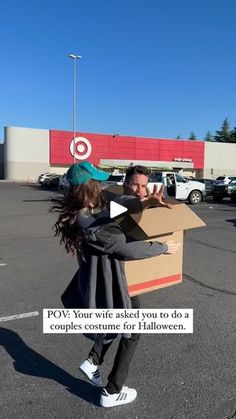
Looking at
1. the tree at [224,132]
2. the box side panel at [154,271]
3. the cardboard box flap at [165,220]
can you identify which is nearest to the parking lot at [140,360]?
the box side panel at [154,271]

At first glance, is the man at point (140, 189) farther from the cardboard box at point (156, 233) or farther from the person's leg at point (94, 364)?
the person's leg at point (94, 364)

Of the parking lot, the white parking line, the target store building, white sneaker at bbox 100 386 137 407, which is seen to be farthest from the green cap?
the target store building

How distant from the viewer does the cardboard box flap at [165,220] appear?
10.6 ft

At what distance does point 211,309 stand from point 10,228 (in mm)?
9060

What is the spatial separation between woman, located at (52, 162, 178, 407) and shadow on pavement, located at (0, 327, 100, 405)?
0.30 metres

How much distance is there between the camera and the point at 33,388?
3.44m

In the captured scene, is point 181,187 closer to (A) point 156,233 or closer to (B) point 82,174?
(A) point 156,233

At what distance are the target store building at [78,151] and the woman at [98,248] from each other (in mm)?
53043

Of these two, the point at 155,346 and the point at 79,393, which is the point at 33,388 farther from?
the point at 155,346

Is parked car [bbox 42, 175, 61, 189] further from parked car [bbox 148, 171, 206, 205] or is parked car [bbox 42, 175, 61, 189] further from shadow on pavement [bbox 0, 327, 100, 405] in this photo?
shadow on pavement [bbox 0, 327, 100, 405]

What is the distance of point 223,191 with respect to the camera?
2859cm

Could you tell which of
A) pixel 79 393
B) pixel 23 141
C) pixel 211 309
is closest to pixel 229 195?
pixel 211 309

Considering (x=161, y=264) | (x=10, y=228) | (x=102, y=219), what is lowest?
(x=10, y=228)
